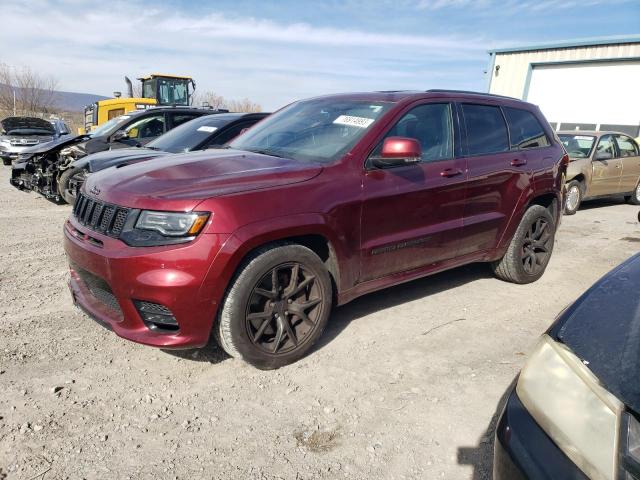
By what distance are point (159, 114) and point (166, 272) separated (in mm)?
6480

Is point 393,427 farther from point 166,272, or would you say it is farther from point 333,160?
point 333,160

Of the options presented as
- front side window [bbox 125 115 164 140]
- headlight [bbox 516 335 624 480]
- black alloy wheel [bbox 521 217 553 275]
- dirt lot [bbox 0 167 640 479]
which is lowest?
dirt lot [bbox 0 167 640 479]

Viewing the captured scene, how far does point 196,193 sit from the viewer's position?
8.84 ft

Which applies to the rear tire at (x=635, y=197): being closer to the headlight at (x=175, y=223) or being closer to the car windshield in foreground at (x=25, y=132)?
the headlight at (x=175, y=223)

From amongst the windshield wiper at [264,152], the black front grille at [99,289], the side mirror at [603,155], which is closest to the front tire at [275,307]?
the black front grille at [99,289]

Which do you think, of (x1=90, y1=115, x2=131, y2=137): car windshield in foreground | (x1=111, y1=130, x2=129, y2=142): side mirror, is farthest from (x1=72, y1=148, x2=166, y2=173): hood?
(x1=90, y1=115, x2=131, y2=137): car windshield in foreground

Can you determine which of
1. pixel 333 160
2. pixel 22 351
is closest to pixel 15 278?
pixel 22 351

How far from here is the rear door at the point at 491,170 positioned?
4031 mm

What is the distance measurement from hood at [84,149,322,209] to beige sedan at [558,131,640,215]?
297 inches

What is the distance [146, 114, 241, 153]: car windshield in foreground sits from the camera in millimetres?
6105

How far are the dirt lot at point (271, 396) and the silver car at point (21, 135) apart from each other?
12.5 metres

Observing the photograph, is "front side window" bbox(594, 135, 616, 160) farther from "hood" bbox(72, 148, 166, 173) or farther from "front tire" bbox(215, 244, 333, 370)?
"front tire" bbox(215, 244, 333, 370)

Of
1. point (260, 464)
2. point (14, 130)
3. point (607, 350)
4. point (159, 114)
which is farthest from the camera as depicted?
point (14, 130)

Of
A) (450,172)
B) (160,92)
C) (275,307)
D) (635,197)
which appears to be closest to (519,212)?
(450,172)
